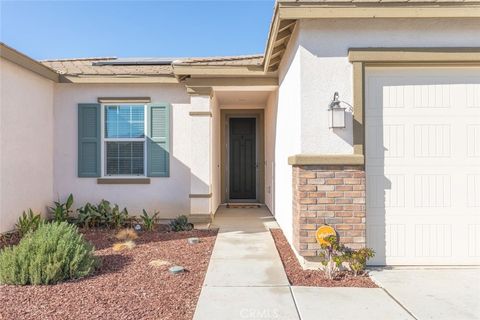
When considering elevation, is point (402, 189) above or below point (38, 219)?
above

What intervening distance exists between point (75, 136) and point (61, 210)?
1619 mm

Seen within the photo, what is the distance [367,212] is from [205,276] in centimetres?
224

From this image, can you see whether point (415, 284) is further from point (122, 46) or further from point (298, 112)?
point (122, 46)

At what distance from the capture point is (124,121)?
293 inches

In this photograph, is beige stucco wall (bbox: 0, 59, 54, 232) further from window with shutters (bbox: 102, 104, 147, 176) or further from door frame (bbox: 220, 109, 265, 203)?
door frame (bbox: 220, 109, 265, 203)

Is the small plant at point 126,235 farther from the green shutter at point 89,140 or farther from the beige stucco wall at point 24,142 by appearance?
the beige stucco wall at point 24,142

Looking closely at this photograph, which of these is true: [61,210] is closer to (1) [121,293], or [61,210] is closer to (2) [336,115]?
(1) [121,293]

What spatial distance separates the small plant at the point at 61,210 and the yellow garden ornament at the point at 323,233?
5.39 m

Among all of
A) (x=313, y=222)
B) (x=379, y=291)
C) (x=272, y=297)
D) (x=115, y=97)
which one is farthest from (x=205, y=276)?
(x=115, y=97)

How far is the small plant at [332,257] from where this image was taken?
4031 mm

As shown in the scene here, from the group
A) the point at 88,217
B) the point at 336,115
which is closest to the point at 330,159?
the point at 336,115

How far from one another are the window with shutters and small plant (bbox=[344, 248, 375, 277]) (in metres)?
4.93

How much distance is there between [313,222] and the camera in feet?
14.2

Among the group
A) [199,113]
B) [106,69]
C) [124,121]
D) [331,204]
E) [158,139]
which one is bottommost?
[331,204]
